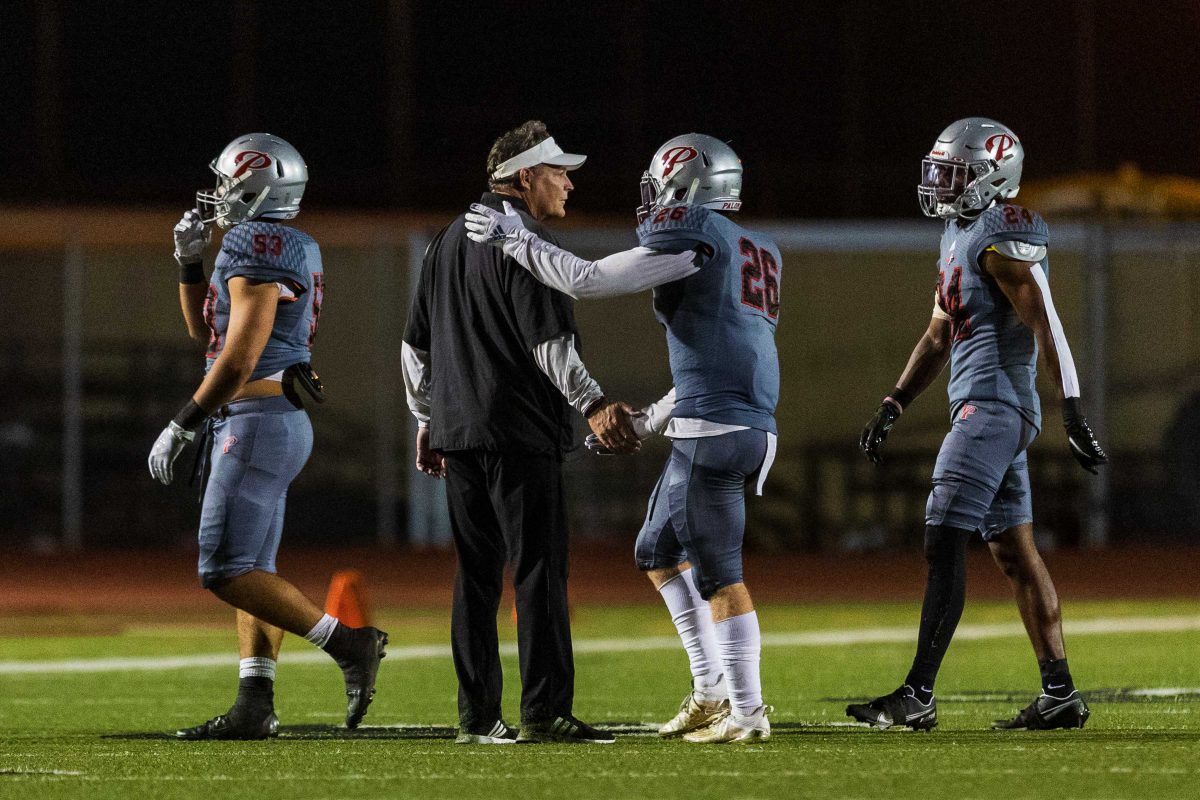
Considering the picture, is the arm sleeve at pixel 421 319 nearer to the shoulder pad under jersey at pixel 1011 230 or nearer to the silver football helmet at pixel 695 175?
the silver football helmet at pixel 695 175

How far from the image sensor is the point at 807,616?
47.4 ft

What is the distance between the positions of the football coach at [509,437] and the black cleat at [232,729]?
836 millimetres

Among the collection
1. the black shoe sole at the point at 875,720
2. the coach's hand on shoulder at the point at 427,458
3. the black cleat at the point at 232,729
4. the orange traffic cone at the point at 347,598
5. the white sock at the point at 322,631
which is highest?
the coach's hand on shoulder at the point at 427,458

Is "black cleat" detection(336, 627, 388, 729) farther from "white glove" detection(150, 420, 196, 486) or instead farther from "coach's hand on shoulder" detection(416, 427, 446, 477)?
"white glove" detection(150, 420, 196, 486)

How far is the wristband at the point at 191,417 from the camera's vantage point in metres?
6.89

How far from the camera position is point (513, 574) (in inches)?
263

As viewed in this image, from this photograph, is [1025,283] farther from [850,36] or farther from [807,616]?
[850,36]

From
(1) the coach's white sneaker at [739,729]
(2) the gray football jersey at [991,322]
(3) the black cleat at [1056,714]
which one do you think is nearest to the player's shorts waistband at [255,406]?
(1) the coach's white sneaker at [739,729]

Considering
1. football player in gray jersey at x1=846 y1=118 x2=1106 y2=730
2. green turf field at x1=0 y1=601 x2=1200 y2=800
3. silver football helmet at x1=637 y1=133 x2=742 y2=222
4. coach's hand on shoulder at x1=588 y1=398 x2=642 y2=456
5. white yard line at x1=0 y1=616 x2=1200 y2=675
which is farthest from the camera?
white yard line at x1=0 y1=616 x2=1200 y2=675

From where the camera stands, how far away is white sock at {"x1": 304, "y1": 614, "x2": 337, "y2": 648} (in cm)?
720

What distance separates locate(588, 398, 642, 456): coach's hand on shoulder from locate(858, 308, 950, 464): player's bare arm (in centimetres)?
134

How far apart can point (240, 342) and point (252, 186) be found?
0.72 m

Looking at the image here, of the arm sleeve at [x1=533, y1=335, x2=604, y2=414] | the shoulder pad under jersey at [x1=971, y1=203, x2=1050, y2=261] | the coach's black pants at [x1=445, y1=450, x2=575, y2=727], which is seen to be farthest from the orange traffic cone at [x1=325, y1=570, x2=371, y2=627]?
the shoulder pad under jersey at [x1=971, y1=203, x2=1050, y2=261]

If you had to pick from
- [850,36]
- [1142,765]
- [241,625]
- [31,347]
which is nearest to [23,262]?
[31,347]
